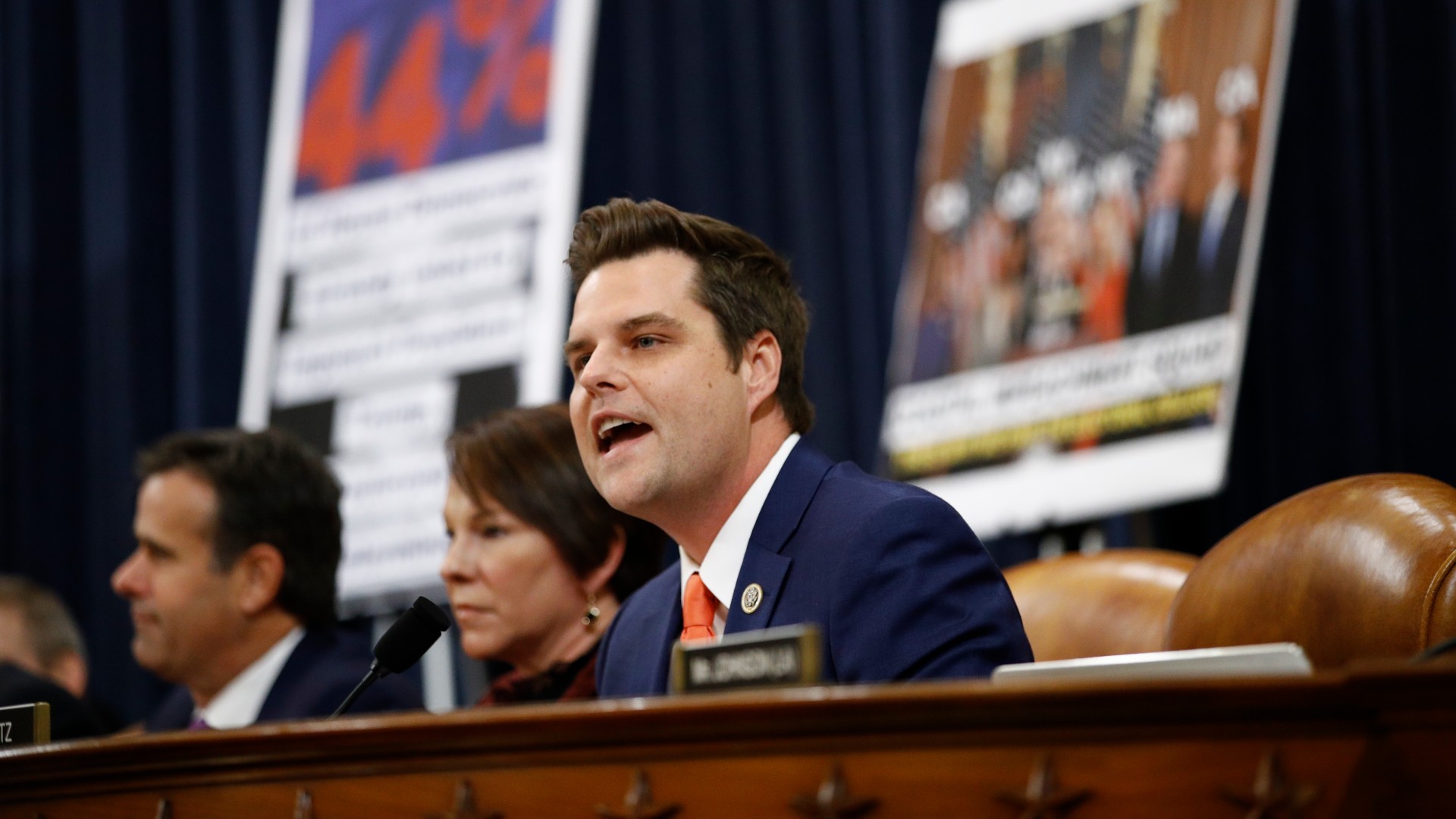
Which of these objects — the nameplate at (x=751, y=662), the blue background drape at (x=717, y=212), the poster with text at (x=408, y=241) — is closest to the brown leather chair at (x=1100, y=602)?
the nameplate at (x=751, y=662)

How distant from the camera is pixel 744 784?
3.58 ft

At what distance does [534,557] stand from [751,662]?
1.55 meters

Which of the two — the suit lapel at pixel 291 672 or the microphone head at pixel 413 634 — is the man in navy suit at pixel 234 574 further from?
the microphone head at pixel 413 634

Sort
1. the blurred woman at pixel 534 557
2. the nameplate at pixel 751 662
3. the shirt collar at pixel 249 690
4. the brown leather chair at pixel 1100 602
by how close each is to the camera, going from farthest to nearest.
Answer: the shirt collar at pixel 249 690, the blurred woman at pixel 534 557, the brown leather chair at pixel 1100 602, the nameplate at pixel 751 662

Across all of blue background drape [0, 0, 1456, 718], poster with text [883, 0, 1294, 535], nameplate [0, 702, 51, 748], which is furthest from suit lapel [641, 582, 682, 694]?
blue background drape [0, 0, 1456, 718]

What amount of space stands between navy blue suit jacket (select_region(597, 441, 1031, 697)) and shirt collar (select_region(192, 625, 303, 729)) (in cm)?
120

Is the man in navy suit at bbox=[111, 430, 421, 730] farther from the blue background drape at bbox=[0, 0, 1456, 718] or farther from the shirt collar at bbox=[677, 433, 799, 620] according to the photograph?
the blue background drape at bbox=[0, 0, 1456, 718]

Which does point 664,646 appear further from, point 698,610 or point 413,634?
point 413,634

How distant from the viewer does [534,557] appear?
269 cm

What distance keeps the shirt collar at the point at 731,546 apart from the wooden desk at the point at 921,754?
2.65 ft

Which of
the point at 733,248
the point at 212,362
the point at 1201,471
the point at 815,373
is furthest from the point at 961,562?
the point at 212,362

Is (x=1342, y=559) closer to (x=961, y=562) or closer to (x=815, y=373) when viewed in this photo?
(x=961, y=562)

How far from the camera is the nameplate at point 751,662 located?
1.12 meters

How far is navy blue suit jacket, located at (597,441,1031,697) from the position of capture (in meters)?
1.74
